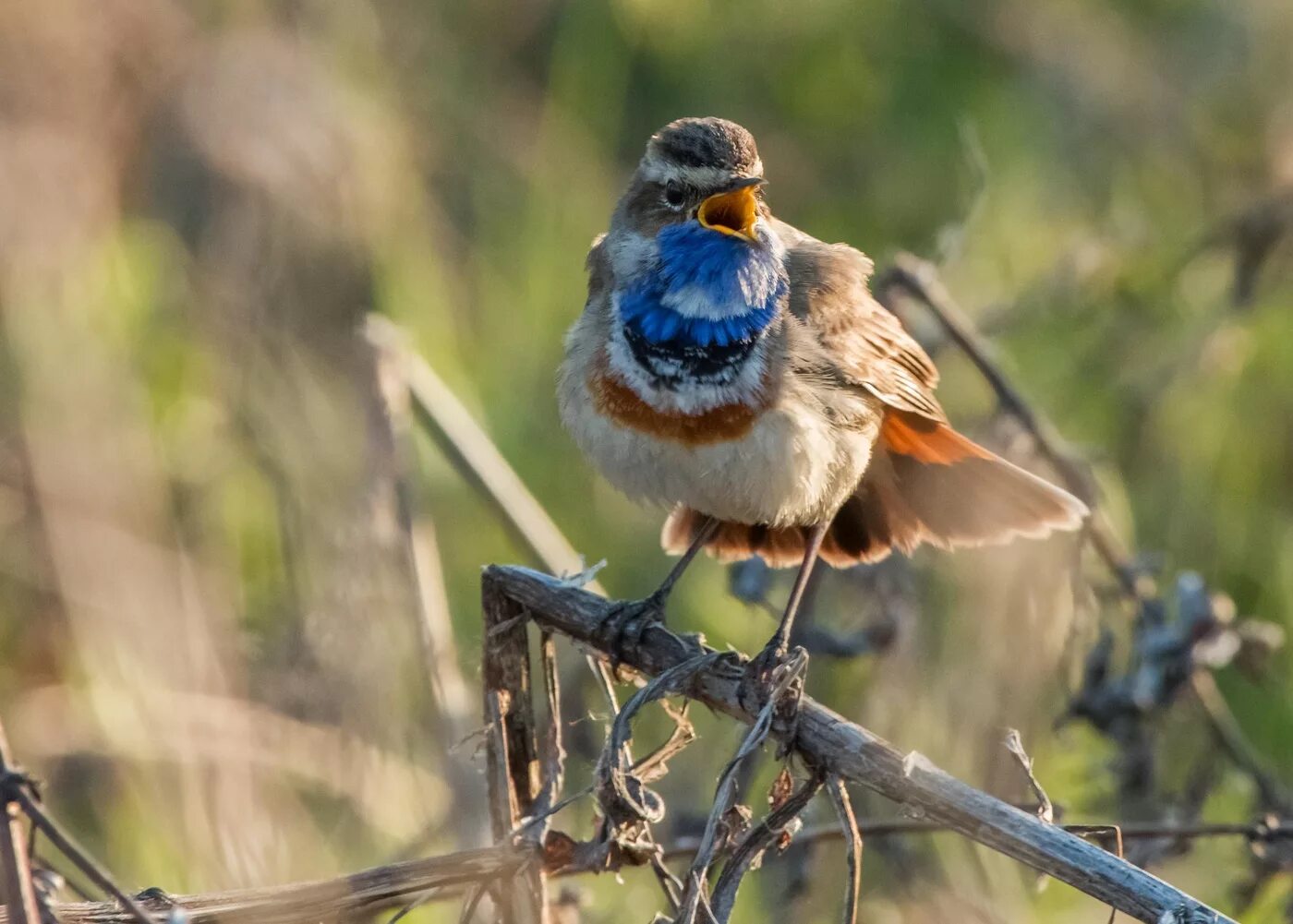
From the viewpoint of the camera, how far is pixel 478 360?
583 centimetres

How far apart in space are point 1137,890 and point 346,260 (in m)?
4.48

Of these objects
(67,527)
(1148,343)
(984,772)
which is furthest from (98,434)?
(1148,343)

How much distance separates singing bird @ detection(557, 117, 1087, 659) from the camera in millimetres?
3641

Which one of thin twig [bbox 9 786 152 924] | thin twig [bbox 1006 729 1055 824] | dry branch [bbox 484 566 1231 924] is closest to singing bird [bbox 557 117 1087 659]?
dry branch [bbox 484 566 1231 924]

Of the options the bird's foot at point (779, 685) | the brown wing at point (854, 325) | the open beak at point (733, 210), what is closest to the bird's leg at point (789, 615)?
the bird's foot at point (779, 685)

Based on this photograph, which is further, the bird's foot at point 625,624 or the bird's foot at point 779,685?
the bird's foot at point 625,624

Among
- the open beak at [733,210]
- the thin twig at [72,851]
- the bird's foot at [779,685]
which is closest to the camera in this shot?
the thin twig at [72,851]

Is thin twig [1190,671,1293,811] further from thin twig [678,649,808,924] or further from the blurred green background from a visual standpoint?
thin twig [678,649,808,924]

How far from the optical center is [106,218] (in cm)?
597

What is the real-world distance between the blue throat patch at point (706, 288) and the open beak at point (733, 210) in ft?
0.15

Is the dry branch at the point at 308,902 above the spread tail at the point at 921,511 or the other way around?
the other way around

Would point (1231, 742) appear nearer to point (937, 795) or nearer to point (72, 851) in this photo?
point (937, 795)

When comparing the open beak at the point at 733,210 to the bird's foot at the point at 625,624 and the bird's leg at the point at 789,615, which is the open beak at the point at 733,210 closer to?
the bird's leg at the point at 789,615

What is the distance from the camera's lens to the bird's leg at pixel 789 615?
3.15m
